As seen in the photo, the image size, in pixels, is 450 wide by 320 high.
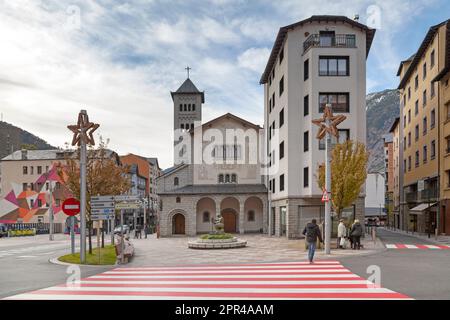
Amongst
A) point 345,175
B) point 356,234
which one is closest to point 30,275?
point 356,234

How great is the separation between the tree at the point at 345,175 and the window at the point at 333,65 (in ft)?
31.1

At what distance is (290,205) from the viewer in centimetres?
3366

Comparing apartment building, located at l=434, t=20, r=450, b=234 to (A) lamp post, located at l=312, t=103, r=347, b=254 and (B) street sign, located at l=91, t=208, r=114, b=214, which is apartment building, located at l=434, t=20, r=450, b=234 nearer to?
(A) lamp post, located at l=312, t=103, r=347, b=254

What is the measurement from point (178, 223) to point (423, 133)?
27988 mm

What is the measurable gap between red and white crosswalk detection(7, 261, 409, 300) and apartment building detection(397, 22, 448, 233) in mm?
26291

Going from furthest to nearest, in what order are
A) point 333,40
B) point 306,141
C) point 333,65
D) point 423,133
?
point 423,133 < point 306,141 < point 333,40 < point 333,65

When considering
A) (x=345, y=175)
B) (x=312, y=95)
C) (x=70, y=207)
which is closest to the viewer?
(x=70, y=207)

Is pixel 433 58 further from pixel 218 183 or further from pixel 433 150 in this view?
pixel 218 183

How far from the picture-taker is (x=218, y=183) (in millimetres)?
46094

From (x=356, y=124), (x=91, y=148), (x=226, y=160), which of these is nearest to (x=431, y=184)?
(x=356, y=124)

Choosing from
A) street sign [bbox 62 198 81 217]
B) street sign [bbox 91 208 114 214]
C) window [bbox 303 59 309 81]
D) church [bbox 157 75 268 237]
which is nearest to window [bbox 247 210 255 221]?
church [bbox 157 75 268 237]
